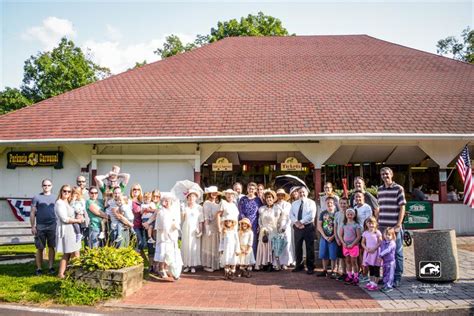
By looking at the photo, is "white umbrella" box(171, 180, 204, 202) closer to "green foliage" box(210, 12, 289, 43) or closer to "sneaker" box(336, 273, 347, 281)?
"sneaker" box(336, 273, 347, 281)

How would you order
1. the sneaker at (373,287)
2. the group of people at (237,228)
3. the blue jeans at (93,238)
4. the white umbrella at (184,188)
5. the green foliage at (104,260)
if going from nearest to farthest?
the green foliage at (104,260), the sneaker at (373,287), the group of people at (237,228), the blue jeans at (93,238), the white umbrella at (184,188)

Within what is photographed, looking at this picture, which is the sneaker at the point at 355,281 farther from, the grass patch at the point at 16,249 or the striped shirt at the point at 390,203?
the grass patch at the point at 16,249

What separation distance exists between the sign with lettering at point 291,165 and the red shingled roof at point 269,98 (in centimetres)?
174

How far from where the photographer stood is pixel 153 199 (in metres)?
8.94

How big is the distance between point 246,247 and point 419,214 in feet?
23.3

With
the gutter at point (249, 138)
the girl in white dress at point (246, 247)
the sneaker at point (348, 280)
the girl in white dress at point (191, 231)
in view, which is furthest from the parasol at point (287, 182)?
the sneaker at point (348, 280)

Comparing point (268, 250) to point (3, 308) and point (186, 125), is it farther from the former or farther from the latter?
point (186, 125)

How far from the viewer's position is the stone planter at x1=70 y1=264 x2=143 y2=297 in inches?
260

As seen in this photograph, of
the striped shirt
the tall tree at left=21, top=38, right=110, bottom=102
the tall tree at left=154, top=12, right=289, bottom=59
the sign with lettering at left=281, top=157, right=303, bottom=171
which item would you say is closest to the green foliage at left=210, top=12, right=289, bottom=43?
the tall tree at left=154, top=12, right=289, bottom=59

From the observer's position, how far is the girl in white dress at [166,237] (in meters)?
7.86

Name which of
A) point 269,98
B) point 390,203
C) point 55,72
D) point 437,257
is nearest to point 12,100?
point 55,72

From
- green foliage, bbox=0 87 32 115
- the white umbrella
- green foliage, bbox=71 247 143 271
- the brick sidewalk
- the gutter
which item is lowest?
the brick sidewalk

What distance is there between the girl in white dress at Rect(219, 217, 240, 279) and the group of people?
19 mm

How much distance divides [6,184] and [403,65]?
51.5 ft
